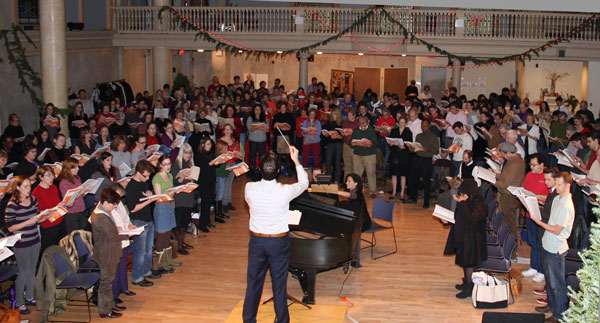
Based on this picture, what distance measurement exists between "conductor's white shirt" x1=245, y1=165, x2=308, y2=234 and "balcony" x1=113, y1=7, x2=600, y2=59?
1550cm

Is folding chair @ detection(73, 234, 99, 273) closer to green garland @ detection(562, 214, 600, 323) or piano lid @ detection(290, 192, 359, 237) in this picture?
piano lid @ detection(290, 192, 359, 237)

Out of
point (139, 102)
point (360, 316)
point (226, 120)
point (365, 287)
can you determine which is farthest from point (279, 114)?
point (360, 316)

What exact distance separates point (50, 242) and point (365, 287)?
4.11 m

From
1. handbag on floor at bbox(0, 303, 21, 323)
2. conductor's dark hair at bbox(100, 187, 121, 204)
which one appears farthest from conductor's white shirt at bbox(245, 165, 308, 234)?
handbag on floor at bbox(0, 303, 21, 323)

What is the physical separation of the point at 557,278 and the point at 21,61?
1360 cm

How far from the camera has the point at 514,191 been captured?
304 inches

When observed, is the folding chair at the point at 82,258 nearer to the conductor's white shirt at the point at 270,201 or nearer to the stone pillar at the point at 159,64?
the conductor's white shirt at the point at 270,201

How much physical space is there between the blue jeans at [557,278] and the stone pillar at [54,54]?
1178 centimetres

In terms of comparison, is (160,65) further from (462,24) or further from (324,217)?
(324,217)

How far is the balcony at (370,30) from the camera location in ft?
67.9

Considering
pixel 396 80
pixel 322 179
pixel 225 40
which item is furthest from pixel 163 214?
pixel 396 80

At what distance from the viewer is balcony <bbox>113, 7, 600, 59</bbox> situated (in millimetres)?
20703

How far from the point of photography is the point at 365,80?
26.1m

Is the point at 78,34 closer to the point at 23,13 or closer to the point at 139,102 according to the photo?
the point at 23,13
